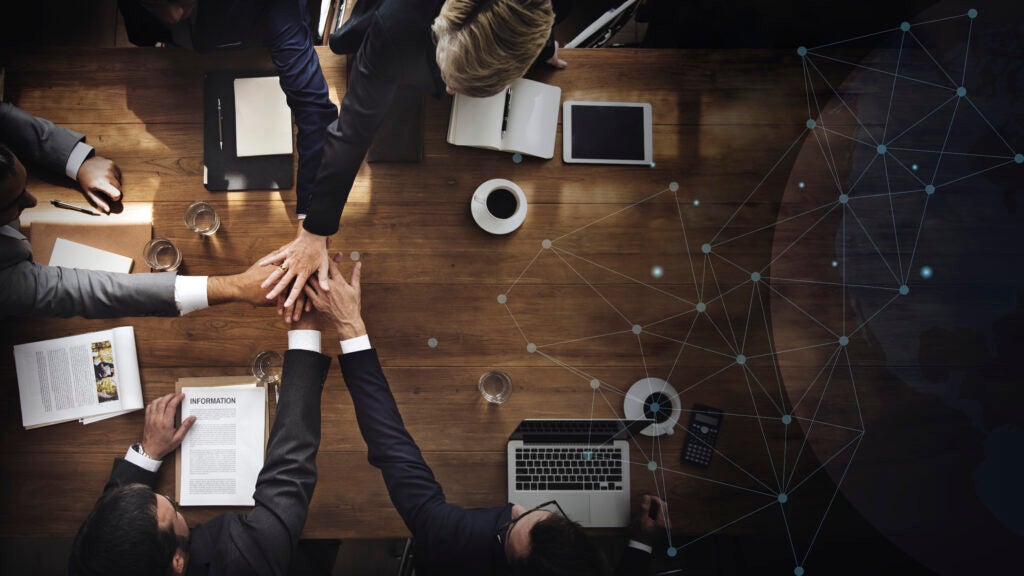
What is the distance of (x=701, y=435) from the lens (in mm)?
1519

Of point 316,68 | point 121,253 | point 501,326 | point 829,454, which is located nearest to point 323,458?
point 501,326

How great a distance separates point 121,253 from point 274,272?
0.47 m

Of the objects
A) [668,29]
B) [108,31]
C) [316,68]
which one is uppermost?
[108,31]

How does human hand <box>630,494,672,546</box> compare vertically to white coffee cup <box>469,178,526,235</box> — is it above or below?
below

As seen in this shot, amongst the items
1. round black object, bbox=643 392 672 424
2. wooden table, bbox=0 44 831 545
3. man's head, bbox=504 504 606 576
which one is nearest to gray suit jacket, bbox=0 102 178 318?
wooden table, bbox=0 44 831 545

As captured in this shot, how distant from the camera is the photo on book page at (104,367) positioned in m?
1.50

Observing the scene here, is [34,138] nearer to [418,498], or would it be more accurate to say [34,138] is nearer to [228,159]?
[228,159]

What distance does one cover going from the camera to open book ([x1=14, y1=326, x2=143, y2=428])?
4.88 feet

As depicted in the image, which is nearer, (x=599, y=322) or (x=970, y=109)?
(x=970, y=109)

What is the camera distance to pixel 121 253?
153 cm

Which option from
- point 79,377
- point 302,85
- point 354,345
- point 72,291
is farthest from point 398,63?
point 79,377

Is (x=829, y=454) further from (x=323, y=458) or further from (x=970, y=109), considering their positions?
(x=323, y=458)

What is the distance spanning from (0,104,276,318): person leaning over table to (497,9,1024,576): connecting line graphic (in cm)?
81

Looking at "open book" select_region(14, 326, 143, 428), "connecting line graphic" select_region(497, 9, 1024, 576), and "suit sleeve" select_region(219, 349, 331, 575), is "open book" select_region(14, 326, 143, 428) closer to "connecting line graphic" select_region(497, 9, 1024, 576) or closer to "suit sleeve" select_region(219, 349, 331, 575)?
"suit sleeve" select_region(219, 349, 331, 575)
